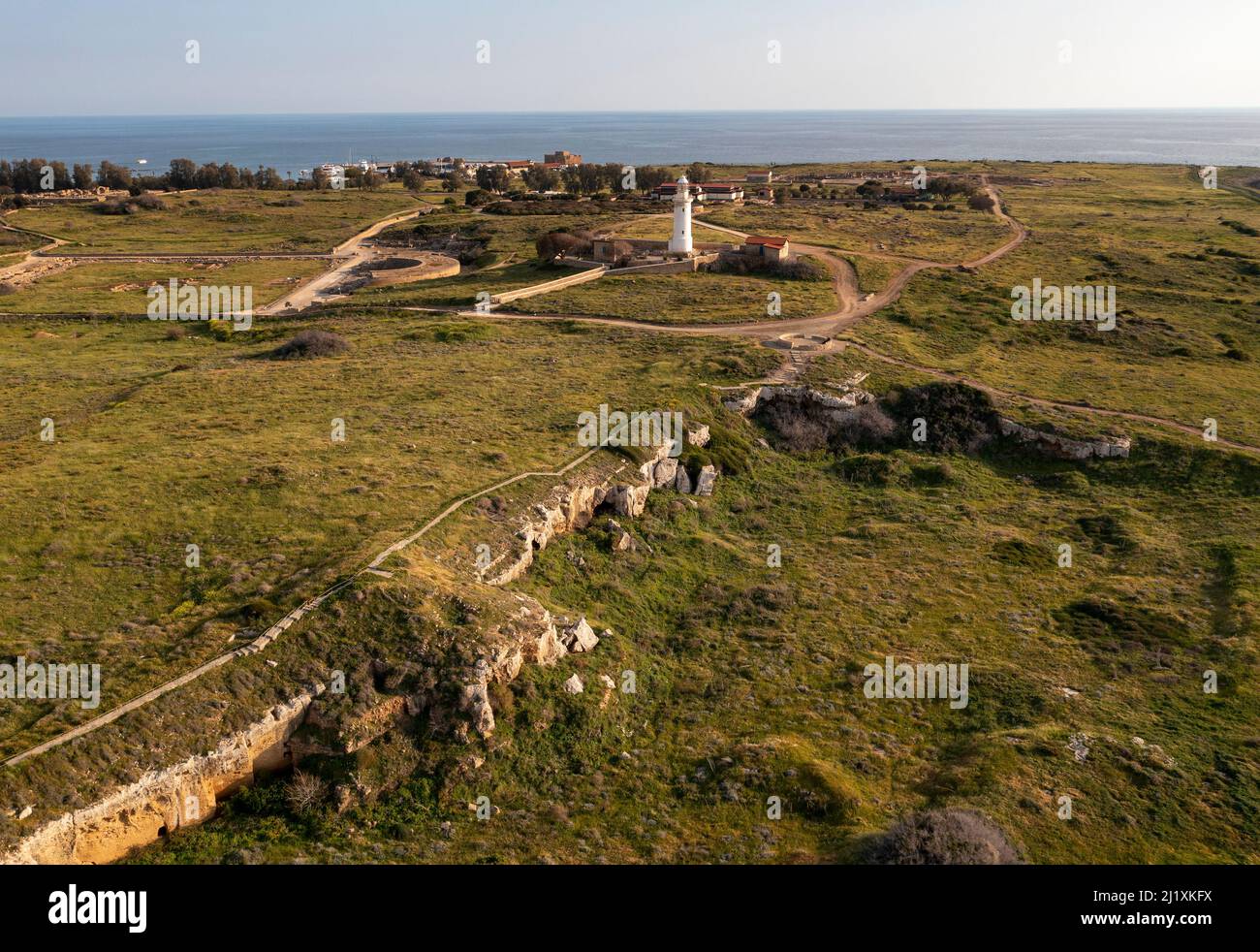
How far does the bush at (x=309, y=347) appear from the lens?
1815 inches

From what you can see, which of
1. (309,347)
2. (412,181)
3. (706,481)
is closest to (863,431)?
(706,481)

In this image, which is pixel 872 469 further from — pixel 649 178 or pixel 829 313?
pixel 649 178

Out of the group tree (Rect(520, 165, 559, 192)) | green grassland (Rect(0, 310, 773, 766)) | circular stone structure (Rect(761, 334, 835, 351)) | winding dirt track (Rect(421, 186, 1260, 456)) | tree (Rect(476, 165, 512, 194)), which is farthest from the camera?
tree (Rect(476, 165, 512, 194))

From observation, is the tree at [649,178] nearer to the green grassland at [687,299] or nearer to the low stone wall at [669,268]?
the low stone wall at [669,268]

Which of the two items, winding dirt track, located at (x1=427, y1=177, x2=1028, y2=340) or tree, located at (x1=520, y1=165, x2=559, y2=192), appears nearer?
winding dirt track, located at (x1=427, y1=177, x2=1028, y2=340)

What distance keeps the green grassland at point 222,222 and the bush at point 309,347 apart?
47.1 metres

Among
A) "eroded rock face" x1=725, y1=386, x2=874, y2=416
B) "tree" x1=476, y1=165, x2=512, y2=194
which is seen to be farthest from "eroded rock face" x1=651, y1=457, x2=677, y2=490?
"tree" x1=476, y1=165, x2=512, y2=194

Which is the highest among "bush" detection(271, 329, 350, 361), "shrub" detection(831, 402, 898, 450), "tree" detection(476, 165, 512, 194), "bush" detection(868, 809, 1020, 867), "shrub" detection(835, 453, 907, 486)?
"tree" detection(476, 165, 512, 194)

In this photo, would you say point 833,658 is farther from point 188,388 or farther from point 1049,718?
point 188,388

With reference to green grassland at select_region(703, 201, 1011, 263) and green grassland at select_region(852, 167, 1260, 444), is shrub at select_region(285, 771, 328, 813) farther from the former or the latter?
green grassland at select_region(703, 201, 1011, 263)

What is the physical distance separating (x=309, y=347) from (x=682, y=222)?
3158cm

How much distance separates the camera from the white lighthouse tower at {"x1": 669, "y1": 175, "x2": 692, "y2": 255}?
64875 mm

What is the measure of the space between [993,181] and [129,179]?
13177cm

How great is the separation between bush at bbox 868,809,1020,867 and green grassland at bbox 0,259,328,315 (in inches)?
2434
